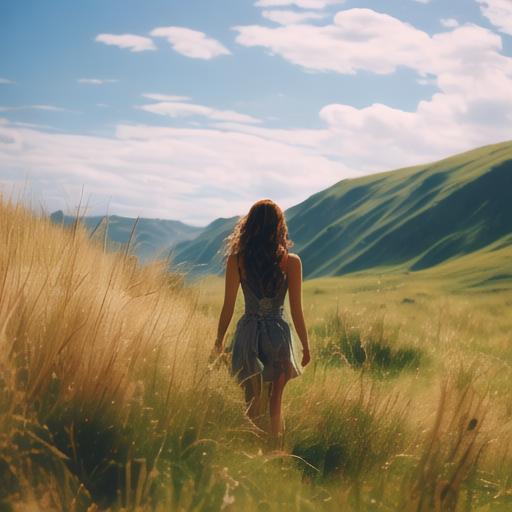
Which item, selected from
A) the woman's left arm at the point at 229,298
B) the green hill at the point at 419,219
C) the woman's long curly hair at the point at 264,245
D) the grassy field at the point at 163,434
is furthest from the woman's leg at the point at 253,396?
the green hill at the point at 419,219

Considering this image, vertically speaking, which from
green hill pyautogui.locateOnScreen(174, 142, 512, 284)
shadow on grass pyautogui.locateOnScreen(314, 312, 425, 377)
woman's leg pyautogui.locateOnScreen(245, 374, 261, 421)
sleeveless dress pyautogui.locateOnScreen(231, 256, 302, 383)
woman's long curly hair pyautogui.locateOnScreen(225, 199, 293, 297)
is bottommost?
shadow on grass pyautogui.locateOnScreen(314, 312, 425, 377)

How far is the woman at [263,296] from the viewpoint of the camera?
15.7 ft

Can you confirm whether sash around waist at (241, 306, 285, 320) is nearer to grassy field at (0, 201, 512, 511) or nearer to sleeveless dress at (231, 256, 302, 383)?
sleeveless dress at (231, 256, 302, 383)

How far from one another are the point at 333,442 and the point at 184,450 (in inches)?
58.2

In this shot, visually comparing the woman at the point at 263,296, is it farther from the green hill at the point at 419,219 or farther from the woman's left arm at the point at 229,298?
the green hill at the point at 419,219

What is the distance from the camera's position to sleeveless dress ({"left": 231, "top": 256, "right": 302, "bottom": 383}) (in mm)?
4766

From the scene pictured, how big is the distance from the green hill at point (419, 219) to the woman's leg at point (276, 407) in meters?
77.5

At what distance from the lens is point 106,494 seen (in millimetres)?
2820

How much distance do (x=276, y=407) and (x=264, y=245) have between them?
116 centimetres

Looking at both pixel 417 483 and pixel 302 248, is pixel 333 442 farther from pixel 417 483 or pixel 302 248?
pixel 302 248

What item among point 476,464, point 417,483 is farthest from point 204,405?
point 476,464

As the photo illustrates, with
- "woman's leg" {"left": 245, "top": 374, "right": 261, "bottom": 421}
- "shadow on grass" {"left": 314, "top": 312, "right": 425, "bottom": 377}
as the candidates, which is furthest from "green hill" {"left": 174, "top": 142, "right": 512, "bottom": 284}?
"woman's leg" {"left": 245, "top": 374, "right": 261, "bottom": 421}

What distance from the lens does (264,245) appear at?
480 centimetres

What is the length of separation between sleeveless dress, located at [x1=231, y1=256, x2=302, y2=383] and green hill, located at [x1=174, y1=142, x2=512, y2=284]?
3046 inches
